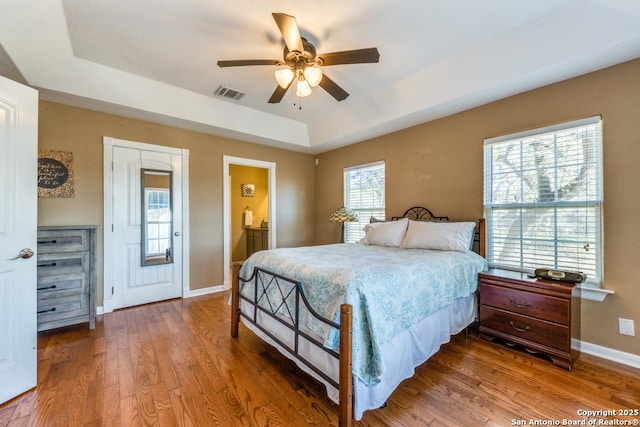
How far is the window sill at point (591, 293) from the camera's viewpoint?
2.21 metres

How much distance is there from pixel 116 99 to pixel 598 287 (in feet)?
16.7

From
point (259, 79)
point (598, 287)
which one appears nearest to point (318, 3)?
point (259, 79)

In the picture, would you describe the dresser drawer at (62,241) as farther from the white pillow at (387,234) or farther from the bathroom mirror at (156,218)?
the white pillow at (387,234)

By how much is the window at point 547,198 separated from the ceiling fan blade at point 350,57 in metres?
1.78

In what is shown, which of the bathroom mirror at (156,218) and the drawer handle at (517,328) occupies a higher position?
the bathroom mirror at (156,218)

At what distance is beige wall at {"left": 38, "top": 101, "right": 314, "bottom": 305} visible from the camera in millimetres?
3033

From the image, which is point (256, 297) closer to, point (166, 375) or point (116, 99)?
point (166, 375)

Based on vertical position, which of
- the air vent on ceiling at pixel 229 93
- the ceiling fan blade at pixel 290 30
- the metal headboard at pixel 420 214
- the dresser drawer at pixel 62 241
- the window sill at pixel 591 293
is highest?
the air vent on ceiling at pixel 229 93

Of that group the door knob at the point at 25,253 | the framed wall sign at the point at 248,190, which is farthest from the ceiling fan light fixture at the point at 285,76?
the framed wall sign at the point at 248,190

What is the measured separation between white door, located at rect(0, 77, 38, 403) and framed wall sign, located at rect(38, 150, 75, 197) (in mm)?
1465

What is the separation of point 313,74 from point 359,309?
1.83 metres

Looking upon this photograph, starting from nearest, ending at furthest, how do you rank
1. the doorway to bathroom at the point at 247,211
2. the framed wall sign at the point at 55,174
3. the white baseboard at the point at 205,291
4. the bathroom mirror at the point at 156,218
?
the framed wall sign at the point at 55,174 < the bathroom mirror at the point at 156,218 < the white baseboard at the point at 205,291 < the doorway to bathroom at the point at 247,211

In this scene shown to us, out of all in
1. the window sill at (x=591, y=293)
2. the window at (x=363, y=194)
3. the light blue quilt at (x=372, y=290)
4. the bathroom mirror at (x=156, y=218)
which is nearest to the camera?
the light blue quilt at (x=372, y=290)

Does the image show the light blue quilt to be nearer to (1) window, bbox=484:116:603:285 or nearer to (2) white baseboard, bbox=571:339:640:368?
(1) window, bbox=484:116:603:285
